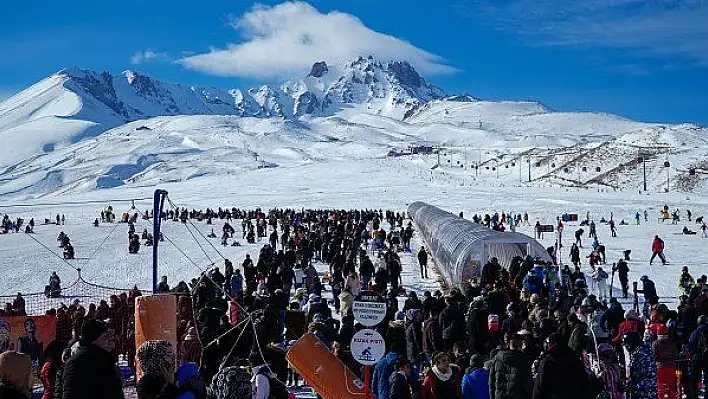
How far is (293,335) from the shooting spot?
1294 cm

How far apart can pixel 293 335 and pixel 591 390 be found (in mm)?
6921

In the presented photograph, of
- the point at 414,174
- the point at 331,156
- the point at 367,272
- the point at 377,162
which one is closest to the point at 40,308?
the point at 367,272

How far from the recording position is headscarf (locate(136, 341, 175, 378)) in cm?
541

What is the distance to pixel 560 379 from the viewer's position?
6668 mm

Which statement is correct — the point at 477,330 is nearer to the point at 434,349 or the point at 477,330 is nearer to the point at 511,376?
the point at 434,349

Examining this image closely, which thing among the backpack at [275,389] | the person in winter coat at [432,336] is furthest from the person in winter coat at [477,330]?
the backpack at [275,389]

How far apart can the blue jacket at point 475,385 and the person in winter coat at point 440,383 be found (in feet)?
0.34

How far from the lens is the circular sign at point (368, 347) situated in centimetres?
770

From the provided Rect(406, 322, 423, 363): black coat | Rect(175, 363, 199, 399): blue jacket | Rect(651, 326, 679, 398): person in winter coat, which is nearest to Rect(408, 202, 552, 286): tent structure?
Rect(406, 322, 423, 363): black coat

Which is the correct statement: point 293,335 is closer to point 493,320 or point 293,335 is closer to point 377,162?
point 493,320

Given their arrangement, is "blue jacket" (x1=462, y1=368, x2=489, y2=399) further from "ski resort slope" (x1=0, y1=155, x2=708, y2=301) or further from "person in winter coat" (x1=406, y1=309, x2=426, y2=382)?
"ski resort slope" (x1=0, y1=155, x2=708, y2=301)

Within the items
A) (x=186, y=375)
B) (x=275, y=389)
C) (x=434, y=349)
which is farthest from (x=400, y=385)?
(x=434, y=349)

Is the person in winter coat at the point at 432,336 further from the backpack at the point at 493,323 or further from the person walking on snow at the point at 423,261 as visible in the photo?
the person walking on snow at the point at 423,261

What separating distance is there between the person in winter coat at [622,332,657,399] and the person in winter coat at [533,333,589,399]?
6.35ft
